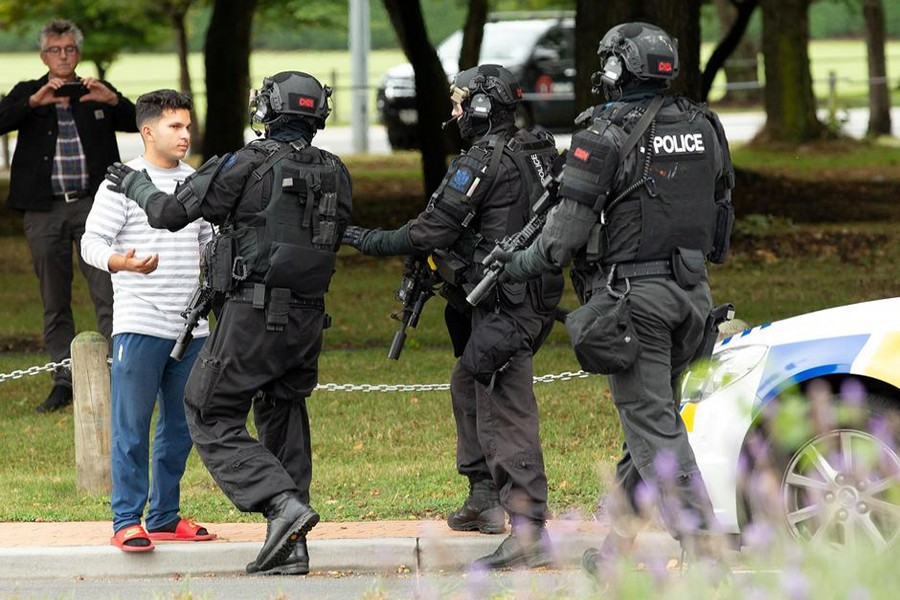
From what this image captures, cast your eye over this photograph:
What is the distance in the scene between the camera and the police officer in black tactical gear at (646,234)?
5.98 m

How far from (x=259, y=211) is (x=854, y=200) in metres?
16.9

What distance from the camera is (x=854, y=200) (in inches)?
879

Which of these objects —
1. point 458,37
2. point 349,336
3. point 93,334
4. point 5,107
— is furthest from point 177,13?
point 93,334

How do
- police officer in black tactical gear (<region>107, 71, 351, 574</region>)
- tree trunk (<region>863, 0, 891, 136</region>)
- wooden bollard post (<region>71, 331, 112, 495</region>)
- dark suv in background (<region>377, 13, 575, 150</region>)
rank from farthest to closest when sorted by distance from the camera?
1. tree trunk (<region>863, 0, 891, 136</region>)
2. dark suv in background (<region>377, 13, 575, 150</region>)
3. wooden bollard post (<region>71, 331, 112, 495</region>)
4. police officer in black tactical gear (<region>107, 71, 351, 574</region>)

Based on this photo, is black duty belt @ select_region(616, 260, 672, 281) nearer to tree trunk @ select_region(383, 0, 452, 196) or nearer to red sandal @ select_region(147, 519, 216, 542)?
red sandal @ select_region(147, 519, 216, 542)

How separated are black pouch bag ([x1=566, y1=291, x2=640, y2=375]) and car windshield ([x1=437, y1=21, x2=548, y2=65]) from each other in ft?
88.5

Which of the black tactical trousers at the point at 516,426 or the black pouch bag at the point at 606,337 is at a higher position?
the black pouch bag at the point at 606,337

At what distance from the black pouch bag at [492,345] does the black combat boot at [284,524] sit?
864mm

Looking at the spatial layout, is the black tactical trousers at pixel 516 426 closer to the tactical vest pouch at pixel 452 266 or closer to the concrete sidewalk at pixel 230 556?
the tactical vest pouch at pixel 452 266

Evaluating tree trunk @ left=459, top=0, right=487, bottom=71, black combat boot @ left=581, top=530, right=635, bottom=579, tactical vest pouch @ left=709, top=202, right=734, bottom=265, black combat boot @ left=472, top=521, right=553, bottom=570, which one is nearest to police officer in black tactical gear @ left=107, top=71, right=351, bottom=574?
black combat boot @ left=472, top=521, right=553, bottom=570

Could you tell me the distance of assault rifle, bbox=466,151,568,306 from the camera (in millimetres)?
6371

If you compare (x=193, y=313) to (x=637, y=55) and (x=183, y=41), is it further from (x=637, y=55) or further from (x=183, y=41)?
(x=183, y=41)

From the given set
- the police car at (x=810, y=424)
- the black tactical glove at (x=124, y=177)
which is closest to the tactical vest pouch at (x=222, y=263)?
the black tactical glove at (x=124, y=177)

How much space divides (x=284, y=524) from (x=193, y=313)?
2.92 feet
